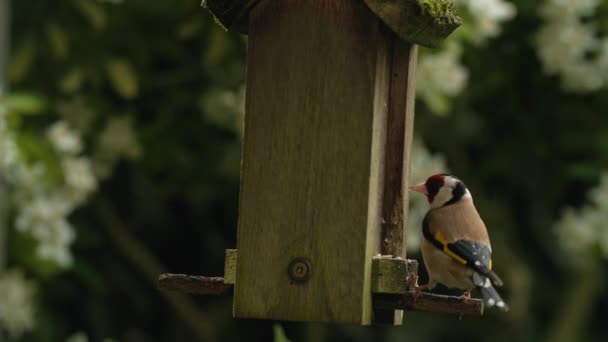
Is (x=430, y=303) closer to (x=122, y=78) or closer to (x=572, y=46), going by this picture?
(x=122, y=78)

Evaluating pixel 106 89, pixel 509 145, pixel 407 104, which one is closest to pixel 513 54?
pixel 509 145

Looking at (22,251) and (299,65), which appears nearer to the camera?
(299,65)

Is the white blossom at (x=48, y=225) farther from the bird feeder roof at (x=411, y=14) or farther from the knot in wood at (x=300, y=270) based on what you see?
the knot in wood at (x=300, y=270)

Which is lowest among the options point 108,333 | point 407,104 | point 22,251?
point 108,333

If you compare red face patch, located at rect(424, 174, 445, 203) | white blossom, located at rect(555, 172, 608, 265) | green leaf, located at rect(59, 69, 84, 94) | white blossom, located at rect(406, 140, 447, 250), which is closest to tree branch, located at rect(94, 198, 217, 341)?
green leaf, located at rect(59, 69, 84, 94)

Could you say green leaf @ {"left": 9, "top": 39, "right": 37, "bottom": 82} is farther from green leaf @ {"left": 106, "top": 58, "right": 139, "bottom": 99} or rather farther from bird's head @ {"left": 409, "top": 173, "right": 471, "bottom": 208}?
bird's head @ {"left": 409, "top": 173, "right": 471, "bottom": 208}

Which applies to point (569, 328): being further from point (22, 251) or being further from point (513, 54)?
point (22, 251)

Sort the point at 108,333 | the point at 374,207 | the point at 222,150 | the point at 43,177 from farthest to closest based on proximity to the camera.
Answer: the point at 108,333
the point at 222,150
the point at 43,177
the point at 374,207

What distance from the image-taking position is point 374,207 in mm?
3598

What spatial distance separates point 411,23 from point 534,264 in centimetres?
543

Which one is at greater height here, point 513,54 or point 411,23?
point 513,54

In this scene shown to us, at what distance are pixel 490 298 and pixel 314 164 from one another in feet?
1.92

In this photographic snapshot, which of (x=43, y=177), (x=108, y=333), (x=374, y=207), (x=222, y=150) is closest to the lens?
(x=374, y=207)

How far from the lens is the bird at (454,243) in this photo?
372 cm
